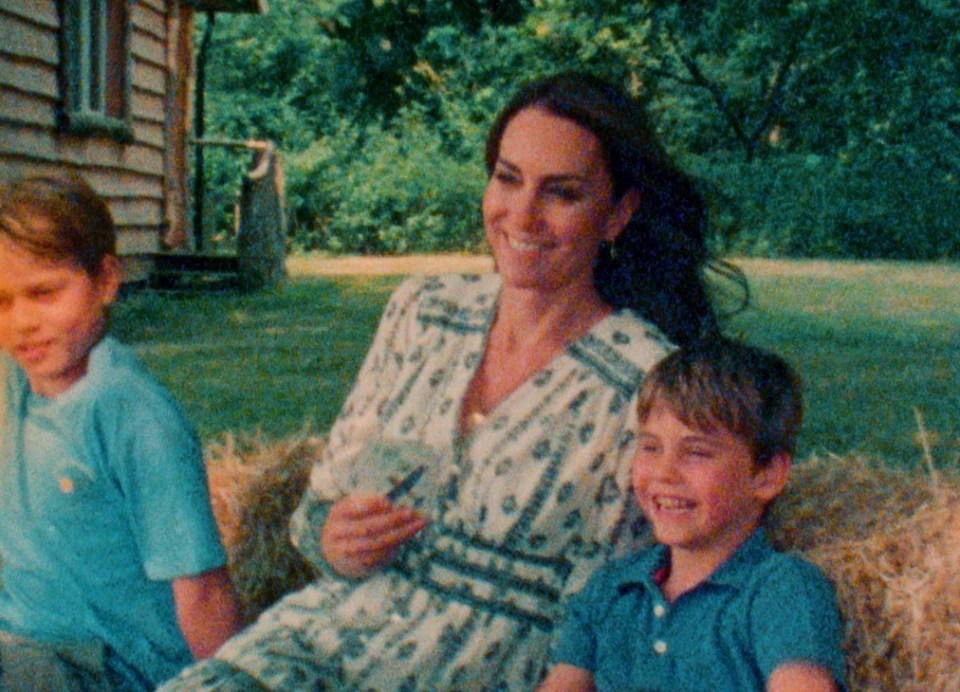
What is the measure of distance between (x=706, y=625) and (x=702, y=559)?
13 cm

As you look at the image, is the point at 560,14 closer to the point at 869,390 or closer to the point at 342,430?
the point at 869,390

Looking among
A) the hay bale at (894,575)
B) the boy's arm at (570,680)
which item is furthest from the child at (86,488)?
the hay bale at (894,575)

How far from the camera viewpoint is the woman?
2.54 m

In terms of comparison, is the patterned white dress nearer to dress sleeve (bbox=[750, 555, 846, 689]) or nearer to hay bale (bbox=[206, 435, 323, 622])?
dress sleeve (bbox=[750, 555, 846, 689])

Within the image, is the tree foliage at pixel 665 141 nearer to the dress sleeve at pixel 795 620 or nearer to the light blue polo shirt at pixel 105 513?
the dress sleeve at pixel 795 620

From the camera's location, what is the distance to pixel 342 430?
9.30 feet

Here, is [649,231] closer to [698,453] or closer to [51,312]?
[698,453]

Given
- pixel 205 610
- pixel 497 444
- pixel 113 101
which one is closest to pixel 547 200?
pixel 497 444

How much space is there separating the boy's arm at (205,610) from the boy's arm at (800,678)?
91 cm

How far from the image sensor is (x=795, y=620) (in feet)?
7.27

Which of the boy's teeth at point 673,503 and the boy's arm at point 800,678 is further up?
the boy's teeth at point 673,503

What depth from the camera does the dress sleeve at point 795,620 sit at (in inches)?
85.5

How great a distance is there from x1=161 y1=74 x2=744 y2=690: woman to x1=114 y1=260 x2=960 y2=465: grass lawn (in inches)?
63.9

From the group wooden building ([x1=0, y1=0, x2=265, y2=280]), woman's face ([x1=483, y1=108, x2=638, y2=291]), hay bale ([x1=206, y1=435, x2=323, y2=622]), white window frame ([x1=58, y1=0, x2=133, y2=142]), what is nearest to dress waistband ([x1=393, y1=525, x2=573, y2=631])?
woman's face ([x1=483, y1=108, x2=638, y2=291])
